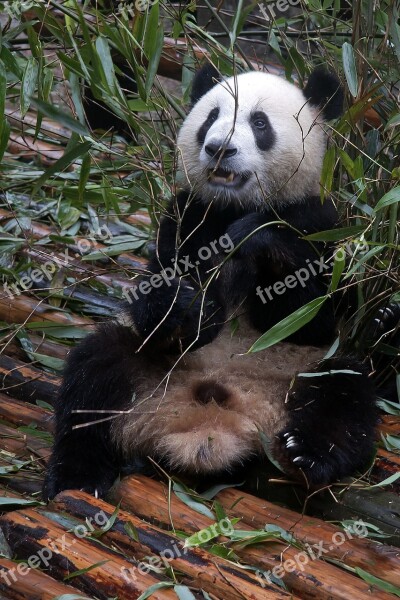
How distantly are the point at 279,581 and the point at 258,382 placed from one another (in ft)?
2.64

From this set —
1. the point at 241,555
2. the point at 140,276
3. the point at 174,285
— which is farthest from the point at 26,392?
the point at 241,555

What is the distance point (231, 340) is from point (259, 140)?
66cm

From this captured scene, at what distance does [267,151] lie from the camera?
3.06 m

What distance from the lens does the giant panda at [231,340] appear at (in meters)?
2.60

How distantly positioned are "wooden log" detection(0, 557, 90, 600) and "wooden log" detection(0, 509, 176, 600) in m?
0.04

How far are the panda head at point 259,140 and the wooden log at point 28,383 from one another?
870 millimetres

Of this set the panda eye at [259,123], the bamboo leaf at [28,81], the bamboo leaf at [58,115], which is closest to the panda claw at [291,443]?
the bamboo leaf at [58,115]

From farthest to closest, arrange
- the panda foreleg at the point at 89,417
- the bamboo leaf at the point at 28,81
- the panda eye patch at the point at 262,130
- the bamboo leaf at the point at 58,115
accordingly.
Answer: the panda eye patch at the point at 262,130 → the bamboo leaf at the point at 28,81 → the panda foreleg at the point at 89,417 → the bamboo leaf at the point at 58,115

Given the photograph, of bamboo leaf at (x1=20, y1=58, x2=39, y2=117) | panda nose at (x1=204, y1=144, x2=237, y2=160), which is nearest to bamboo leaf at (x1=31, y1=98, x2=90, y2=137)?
bamboo leaf at (x1=20, y1=58, x2=39, y2=117)

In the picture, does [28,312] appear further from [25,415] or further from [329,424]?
[329,424]

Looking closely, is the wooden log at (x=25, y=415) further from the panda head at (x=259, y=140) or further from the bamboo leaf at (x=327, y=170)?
the bamboo leaf at (x=327, y=170)

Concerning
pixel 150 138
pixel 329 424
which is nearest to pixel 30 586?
pixel 329 424

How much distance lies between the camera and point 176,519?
238cm

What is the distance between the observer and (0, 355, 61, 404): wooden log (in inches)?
132
